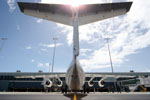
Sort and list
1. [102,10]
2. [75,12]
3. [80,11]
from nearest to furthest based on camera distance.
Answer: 1. [75,12]
2. [102,10]
3. [80,11]

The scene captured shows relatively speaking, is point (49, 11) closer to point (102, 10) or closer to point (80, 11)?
point (80, 11)

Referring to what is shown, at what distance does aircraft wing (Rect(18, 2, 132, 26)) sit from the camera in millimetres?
7016

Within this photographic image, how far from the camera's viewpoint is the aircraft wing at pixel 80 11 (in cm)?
702

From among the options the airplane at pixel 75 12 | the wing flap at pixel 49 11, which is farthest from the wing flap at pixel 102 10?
the wing flap at pixel 49 11

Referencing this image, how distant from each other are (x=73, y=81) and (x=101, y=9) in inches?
211

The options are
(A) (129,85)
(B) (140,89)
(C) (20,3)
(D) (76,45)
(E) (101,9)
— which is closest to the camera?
(D) (76,45)

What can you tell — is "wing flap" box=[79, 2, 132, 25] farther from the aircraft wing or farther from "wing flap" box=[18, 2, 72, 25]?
"wing flap" box=[18, 2, 72, 25]

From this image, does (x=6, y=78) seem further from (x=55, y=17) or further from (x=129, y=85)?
(x=129, y=85)

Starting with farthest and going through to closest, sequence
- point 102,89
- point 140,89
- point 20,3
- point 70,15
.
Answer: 1. point 102,89
2. point 140,89
3. point 70,15
4. point 20,3

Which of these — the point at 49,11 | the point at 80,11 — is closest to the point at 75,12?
the point at 80,11

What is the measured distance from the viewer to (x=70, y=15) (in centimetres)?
777

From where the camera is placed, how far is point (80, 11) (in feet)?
24.5

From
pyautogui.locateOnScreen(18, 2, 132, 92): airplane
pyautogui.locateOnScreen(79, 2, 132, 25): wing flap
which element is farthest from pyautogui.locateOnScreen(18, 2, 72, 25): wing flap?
pyautogui.locateOnScreen(79, 2, 132, 25): wing flap

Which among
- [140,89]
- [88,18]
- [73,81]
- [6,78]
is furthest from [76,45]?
[6,78]
